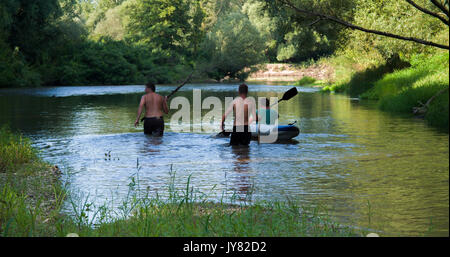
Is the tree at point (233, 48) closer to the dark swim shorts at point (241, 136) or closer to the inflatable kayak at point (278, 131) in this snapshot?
the inflatable kayak at point (278, 131)

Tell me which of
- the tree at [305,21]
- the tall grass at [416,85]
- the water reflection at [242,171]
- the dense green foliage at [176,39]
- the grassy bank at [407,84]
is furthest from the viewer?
the tree at [305,21]

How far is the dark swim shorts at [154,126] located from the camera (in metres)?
16.2

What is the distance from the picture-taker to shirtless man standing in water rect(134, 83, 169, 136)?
616 inches

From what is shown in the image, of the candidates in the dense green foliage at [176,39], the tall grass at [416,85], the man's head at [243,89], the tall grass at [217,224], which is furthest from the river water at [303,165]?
the dense green foliage at [176,39]

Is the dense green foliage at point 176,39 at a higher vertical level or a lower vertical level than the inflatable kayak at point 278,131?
higher

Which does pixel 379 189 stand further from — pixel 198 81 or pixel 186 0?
pixel 186 0

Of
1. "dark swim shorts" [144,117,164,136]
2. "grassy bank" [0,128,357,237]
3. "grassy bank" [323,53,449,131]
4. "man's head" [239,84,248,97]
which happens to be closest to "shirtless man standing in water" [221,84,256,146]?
"man's head" [239,84,248,97]

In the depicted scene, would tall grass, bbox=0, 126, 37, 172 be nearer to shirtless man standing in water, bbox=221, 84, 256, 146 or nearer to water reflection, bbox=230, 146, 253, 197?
water reflection, bbox=230, 146, 253, 197

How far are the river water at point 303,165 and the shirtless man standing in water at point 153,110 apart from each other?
41 cm

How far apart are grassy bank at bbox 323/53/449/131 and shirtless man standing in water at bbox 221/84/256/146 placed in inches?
185

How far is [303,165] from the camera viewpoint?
442 inches

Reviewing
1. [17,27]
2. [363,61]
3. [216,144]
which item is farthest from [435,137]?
[17,27]

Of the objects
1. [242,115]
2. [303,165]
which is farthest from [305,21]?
[303,165]
